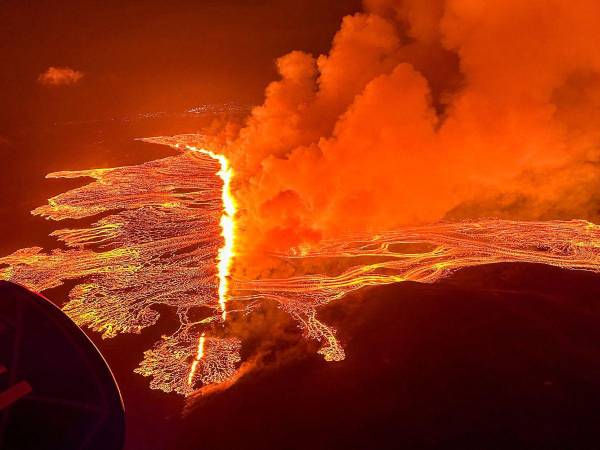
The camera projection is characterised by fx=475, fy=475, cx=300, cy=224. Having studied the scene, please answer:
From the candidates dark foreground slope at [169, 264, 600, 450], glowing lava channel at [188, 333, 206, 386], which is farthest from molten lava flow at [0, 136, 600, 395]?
dark foreground slope at [169, 264, 600, 450]

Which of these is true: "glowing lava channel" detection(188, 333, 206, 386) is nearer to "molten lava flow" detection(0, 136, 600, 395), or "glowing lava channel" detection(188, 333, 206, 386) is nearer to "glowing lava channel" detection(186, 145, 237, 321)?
"molten lava flow" detection(0, 136, 600, 395)

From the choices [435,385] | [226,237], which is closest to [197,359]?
[435,385]

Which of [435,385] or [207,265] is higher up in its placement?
[207,265]

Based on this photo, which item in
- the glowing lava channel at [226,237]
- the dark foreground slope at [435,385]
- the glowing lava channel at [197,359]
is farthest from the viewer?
the glowing lava channel at [226,237]

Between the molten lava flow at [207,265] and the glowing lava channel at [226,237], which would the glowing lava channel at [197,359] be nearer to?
the molten lava flow at [207,265]

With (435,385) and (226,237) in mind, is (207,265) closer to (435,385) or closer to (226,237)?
(226,237)

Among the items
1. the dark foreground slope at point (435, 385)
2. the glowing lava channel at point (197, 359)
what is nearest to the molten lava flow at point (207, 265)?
the glowing lava channel at point (197, 359)

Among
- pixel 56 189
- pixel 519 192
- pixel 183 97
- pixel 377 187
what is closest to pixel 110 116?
pixel 183 97
